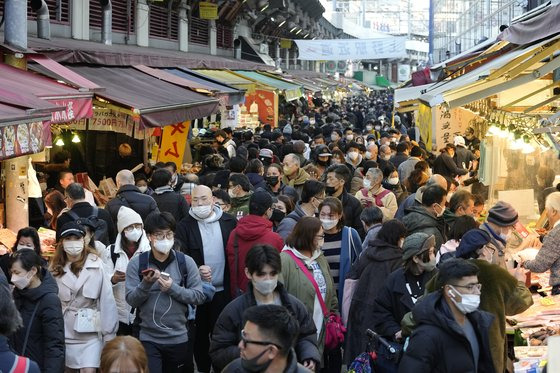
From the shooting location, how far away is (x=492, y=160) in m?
16.4

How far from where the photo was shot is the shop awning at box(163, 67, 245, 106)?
20.6 metres

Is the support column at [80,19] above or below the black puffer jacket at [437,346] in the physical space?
above

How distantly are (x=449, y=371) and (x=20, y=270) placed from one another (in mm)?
2909

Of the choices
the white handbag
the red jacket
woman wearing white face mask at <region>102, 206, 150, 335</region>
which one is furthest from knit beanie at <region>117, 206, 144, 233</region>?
the white handbag

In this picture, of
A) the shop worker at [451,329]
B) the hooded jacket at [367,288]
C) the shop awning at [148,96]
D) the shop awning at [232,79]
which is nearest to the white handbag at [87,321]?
the hooded jacket at [367,288]

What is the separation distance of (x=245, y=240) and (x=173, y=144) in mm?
10249

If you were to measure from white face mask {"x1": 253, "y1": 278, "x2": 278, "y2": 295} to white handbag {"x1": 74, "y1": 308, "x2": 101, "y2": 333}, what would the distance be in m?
1.68

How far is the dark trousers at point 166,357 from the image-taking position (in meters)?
7.72

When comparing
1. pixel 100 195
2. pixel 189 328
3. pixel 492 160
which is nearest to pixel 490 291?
pixel 189 328

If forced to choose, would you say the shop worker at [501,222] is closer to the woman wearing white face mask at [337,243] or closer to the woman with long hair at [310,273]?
the woman wearing white face mask at [337,243]

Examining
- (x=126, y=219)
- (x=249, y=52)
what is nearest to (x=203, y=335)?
(x=126, y=219)

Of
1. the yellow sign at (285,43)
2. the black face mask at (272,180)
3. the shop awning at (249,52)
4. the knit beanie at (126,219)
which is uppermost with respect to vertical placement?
the yellow sign at (285,43)

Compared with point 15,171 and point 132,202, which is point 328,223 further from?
point 15,171

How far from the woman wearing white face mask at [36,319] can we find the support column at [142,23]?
1933cm
